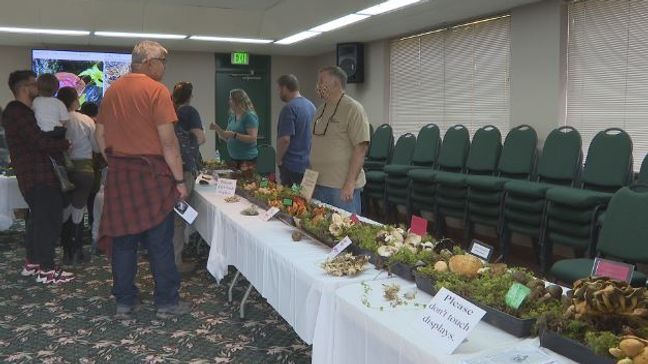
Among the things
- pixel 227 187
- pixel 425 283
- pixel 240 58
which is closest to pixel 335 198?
pixel 227 187

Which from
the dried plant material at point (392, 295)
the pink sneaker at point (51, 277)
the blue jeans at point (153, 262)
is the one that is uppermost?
the dried plant material at point (392, 295)

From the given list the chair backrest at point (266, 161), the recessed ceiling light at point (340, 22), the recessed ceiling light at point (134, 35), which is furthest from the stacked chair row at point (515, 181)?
the recessed ceiling light at point (134, 35)

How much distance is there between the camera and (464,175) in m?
5.11

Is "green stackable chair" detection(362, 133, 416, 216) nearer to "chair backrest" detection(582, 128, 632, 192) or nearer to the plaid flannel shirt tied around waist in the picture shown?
"chair backrest" detection(582, 128, 632, 192)

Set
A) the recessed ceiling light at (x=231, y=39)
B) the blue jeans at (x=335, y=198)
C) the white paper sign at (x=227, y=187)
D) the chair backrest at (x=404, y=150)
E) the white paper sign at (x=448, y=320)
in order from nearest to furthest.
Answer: the white paper sign at (x=448, y=320)
the blue jeans at (x=335, y=198)
the white paper sign at (x=227, y=187)
the chair backrest at (x=404, y=150)
the recessed ceiling light at (x=231, y=39)

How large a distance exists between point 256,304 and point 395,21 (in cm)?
370

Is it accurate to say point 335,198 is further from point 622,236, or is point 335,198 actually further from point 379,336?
point 379,336

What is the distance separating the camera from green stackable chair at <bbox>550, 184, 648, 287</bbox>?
2.67 metres

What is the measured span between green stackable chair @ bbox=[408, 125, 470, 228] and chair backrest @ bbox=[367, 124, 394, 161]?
106cm

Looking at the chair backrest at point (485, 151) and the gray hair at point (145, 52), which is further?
the chair backrest at point (485, 151)

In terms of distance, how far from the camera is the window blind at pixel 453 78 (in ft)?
18.7

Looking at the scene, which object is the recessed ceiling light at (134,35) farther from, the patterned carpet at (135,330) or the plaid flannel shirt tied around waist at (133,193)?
the plaid flannel shirt tied around waist at (133,193)

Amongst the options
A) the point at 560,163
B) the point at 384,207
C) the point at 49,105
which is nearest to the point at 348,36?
the point at 384,207

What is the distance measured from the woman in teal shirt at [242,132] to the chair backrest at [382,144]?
230cm
